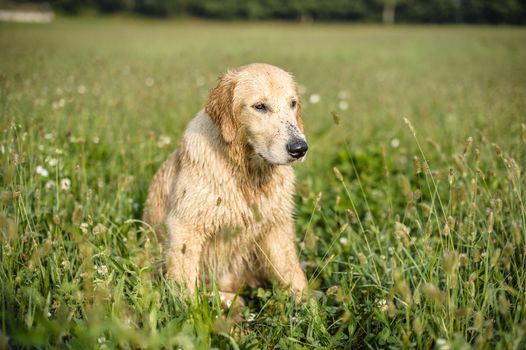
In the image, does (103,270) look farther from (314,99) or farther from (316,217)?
(314,99)

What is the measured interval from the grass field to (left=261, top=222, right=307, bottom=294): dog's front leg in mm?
188

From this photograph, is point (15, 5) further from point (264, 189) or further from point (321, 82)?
point (264, 189)

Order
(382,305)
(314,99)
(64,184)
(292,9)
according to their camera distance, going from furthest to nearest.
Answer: (292,9) < (314,99) < (64,184) < (382,305)

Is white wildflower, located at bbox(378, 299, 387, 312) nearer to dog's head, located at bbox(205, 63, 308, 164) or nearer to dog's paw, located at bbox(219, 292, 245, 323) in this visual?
dog's paw, located at bbox(219, 292, 245, 323)

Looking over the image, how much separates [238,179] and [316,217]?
126 centimetres

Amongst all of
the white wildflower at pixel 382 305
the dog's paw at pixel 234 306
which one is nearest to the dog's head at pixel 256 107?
the dog's paw at pixel 234 306

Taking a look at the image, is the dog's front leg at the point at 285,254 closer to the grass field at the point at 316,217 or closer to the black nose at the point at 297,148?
the grass field at the point at 316,217

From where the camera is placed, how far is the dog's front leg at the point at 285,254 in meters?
3.08

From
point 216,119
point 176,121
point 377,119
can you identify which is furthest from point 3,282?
point 377,119

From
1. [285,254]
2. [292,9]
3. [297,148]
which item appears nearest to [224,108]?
[297,148]

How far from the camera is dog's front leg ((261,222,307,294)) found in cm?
308

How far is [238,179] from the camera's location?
3029 millimetres

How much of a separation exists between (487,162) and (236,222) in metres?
2.60

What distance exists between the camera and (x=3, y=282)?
208 cm
